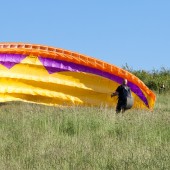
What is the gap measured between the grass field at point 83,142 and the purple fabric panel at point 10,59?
4270 millimetres

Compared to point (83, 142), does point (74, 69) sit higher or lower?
higher

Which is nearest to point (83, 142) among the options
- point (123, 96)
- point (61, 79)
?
point (123, 96)

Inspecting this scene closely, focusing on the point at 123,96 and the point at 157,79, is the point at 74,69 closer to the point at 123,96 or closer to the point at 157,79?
the point at 123,96

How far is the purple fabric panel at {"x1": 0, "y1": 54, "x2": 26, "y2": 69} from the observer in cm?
1493

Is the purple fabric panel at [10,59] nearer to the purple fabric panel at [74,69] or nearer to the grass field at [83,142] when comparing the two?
the purple fabric panel at [74,69]

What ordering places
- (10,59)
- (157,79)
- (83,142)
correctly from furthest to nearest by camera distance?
(157,79)
(10,59)
(83,142)

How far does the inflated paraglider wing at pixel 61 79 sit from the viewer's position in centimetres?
1534

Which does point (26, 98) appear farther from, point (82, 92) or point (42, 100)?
point (82, 92)

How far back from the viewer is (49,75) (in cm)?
1582

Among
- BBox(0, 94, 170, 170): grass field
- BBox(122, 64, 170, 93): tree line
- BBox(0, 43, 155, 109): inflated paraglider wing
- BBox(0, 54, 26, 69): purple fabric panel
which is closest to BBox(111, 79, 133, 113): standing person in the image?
BBox(0, 43, 155, 109): inflated paraglider wing

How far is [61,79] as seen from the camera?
15875mm

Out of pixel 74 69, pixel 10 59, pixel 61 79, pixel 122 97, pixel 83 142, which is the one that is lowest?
pixel 83 142

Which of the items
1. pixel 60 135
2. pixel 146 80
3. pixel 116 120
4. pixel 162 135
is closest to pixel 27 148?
pixel 60 135

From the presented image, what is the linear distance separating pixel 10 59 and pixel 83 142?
8017 mm
